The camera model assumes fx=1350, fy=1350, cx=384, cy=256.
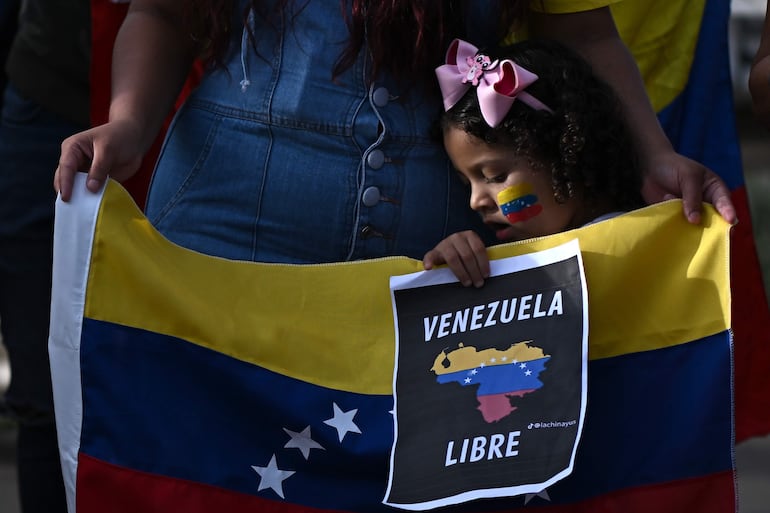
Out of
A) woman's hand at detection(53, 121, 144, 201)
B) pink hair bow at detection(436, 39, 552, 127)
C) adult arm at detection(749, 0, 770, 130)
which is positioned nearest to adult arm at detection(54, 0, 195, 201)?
woman's hand at detection(53, 121, 144, 201)

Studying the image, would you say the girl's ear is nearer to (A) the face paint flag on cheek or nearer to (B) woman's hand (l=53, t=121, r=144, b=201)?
(A) the face paint flag on cheek

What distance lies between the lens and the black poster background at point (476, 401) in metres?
2.22

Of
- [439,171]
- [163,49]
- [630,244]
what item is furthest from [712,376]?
[163,49]

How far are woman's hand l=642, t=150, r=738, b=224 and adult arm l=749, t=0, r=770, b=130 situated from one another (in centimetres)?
15

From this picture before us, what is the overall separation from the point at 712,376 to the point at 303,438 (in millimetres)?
709

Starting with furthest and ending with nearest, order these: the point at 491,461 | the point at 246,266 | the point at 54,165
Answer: the point at 54,165 < the point at 246,266 < the point at 491,461

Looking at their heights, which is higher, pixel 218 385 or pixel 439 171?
pixel 439 171

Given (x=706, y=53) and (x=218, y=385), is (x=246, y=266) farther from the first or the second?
(x=706, y=53)

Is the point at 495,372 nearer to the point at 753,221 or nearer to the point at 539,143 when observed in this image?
the point at 539,143

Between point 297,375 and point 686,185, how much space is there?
0.77 metres

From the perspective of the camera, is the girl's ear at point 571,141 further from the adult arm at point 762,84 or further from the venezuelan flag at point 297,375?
the adult arm at point 762,84

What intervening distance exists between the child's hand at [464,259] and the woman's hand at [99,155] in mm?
550

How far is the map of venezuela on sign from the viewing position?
88.8 inches

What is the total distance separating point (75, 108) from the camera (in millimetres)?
3188
